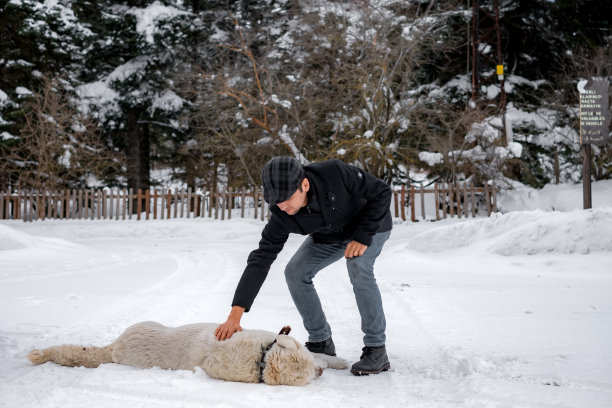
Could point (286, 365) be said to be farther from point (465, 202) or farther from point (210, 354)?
point (465, 202)

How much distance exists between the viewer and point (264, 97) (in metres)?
18.3

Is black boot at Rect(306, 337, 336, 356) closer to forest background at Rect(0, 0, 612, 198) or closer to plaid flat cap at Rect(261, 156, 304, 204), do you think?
plaid flat cap at Rect(261, 156, 304, 204)

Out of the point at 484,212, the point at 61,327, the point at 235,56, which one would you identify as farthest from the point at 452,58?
the point at 61,327

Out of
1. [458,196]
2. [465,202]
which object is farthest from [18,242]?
[465,202]

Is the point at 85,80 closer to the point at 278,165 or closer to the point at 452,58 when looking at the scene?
the point at 452,58

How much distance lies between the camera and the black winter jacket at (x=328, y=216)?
119 inches

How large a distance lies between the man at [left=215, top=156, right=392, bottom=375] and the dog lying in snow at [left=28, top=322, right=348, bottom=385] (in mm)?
135

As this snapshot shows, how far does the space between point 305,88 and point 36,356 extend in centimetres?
1709

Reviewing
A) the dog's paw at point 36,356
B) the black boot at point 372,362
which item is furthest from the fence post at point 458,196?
the dog's paw at point 36,356

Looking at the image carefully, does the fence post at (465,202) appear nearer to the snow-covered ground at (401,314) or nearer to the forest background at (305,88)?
the forest background at (305,88)

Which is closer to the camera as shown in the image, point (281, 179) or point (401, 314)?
point (281, 179)

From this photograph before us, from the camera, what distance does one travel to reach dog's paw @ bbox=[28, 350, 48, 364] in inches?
118

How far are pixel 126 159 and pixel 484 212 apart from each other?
54.7 feet

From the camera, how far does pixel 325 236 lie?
329cm
